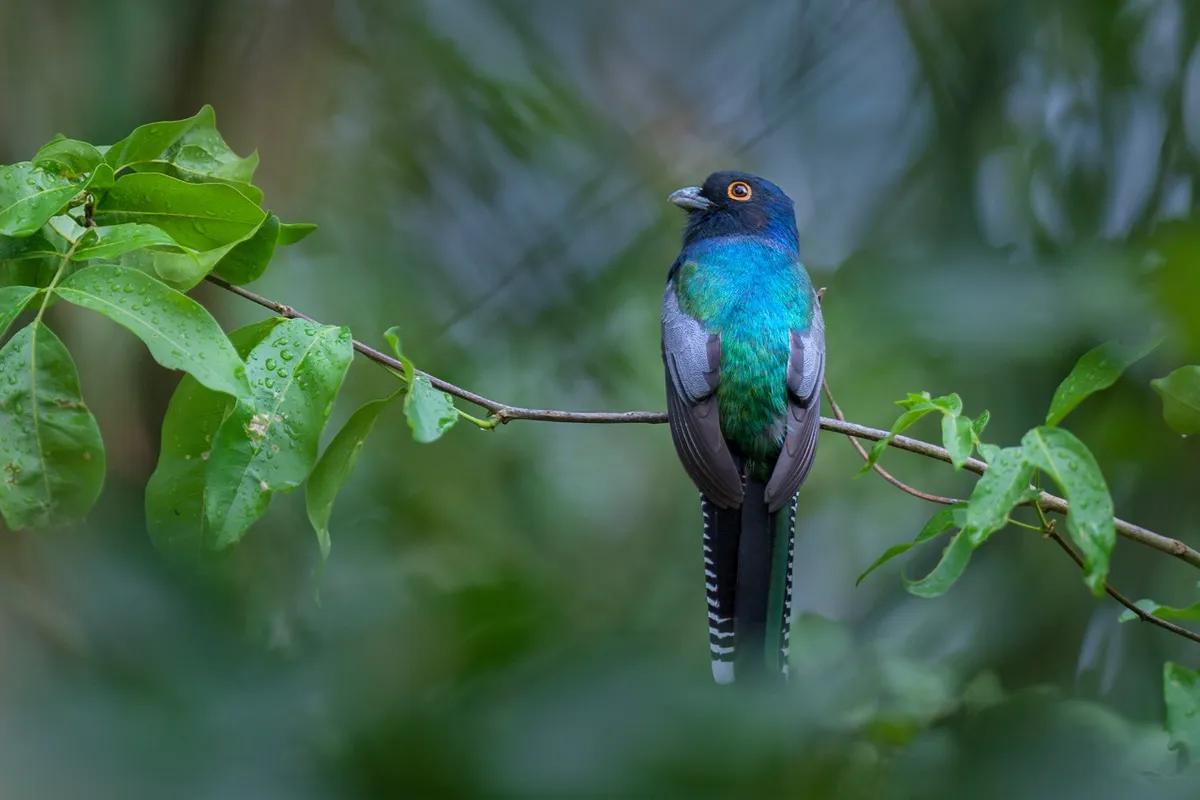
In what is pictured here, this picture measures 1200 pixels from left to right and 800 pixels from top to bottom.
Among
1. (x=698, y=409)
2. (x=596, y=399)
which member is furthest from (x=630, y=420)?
(x=596, y=399)

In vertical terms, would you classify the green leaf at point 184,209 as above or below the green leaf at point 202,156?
below

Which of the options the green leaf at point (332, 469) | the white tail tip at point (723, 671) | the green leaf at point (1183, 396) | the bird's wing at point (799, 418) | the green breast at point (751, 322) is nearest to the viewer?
the green leaf at point (332, 469)

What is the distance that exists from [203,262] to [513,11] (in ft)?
14.6

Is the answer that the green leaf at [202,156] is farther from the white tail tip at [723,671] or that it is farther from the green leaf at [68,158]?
the white tail tip at [723,671]

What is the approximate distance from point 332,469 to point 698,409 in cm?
168

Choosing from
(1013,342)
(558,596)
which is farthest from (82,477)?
(1013,342)

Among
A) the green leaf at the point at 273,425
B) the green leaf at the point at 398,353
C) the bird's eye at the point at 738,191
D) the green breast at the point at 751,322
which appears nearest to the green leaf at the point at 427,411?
the green leaf at the point at 398,353

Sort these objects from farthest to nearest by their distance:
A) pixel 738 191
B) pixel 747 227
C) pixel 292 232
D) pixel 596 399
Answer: pixel 596 399 < pixel 738 191 < pixel 747 227 < pixel 292 232

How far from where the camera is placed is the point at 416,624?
10.7 ft

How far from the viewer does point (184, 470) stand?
255 cm

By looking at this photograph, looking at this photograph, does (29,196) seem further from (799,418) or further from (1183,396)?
(1183,396)

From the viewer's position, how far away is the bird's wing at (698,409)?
149 inches

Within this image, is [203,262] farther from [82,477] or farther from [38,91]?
[38,91]

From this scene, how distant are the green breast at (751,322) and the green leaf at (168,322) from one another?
2.06 meters
